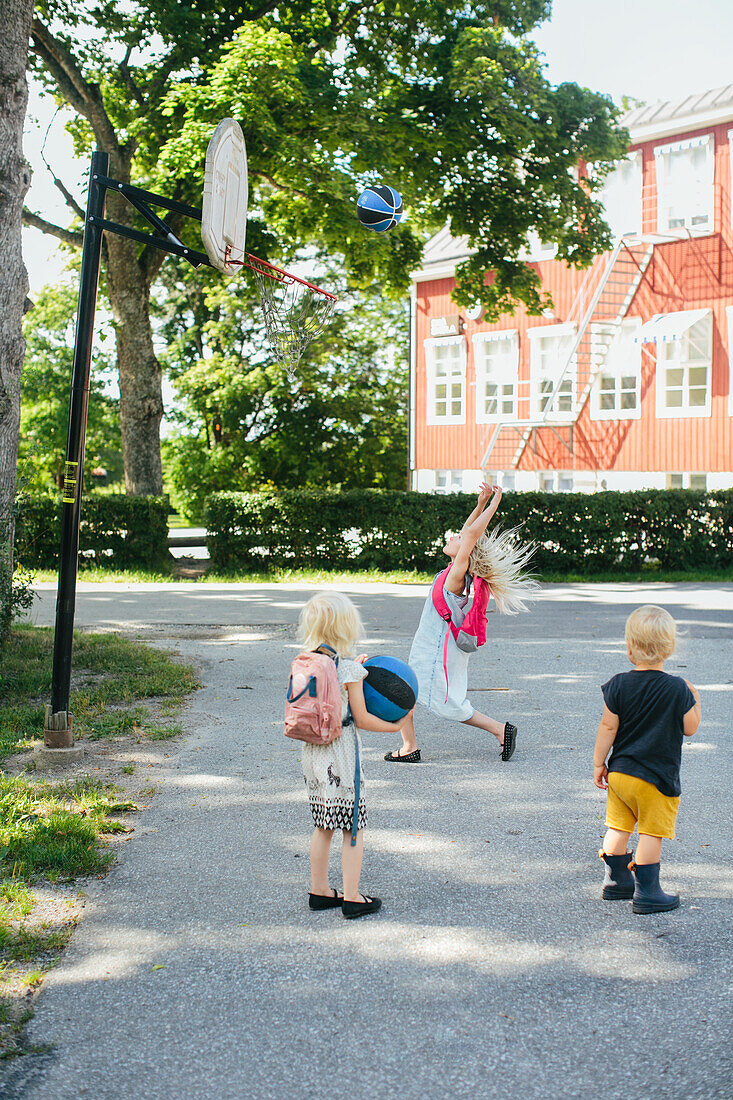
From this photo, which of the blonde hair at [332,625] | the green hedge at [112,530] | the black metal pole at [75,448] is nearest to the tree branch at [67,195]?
the green hedge at [112,530]

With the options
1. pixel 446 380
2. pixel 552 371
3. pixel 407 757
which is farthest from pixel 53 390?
pixel 407 757

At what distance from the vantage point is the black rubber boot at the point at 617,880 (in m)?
4.28

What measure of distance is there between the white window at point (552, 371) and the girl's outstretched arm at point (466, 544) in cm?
2137

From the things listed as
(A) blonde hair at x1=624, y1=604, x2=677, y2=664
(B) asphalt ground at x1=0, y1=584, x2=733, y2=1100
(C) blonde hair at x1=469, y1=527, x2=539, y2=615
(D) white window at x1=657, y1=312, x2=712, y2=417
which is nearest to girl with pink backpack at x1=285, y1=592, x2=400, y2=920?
(B) asphalt ground at x1=0, y1=584, x2=733, y2=1100

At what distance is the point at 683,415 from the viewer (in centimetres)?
2489

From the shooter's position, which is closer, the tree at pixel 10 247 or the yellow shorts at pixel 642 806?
the yellow shorts at pixel 642 806

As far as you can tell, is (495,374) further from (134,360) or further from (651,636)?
(651,636)

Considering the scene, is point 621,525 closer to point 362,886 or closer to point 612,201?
point 612,201

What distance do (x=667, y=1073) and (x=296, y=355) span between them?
9.49 m

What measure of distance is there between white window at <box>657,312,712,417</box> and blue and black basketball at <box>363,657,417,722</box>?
2210 cm

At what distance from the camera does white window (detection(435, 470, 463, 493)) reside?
100.0 ft

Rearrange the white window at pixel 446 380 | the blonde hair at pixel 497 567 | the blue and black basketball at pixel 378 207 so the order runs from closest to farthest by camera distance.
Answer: the blonde hair at pixel 497 567 → the blue and black basketball at pixel 378 207 → the white window at pixel 446 380

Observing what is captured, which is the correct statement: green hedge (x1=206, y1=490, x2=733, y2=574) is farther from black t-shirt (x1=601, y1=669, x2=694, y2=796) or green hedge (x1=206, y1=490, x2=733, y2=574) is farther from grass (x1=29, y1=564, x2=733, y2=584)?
black t-shirt (x1=601, y1=669, x2=694, y2=796)

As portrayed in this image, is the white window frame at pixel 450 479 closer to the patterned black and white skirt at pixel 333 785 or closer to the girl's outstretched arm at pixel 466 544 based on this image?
the girl's outstretched arm at pixel 466 544
